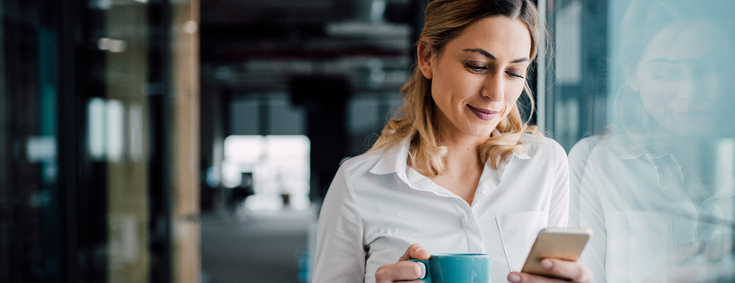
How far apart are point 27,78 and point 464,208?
240 cm

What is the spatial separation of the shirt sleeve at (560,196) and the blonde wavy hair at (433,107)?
9 centimetres

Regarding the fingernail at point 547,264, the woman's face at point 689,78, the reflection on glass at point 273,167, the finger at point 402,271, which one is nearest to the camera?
the woman's face at point 689,78

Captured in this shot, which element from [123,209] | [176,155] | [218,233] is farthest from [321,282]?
[218,233]

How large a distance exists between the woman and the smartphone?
0.31 metres

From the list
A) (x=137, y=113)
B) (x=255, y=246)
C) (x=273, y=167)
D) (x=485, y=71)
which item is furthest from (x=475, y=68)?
(x=273, y=167)

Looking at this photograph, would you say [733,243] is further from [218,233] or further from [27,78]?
[218,233]

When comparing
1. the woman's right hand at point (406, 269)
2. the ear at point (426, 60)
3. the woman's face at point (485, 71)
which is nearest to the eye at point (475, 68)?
the woman's face at point (485, 71)

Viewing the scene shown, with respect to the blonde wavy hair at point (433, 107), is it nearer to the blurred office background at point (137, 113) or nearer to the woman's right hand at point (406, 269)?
the blurred office background at point (137, 113)

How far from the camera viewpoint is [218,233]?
9953 millimetres

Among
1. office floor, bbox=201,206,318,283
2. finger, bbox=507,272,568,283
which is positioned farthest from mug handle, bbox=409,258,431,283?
office floor, bbox=201,206,318,283

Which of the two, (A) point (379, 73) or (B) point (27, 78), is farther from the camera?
(A) point (379, 73)

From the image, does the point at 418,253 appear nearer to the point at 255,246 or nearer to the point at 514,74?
the point at 514,74

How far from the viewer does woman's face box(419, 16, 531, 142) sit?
918mm

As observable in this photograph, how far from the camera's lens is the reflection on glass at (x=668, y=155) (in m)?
0.52
